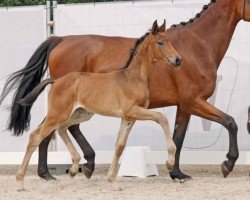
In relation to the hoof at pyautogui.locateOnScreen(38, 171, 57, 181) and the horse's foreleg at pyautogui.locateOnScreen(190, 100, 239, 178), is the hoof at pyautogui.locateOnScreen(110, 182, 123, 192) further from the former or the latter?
the hoof at pyautogui.locateOnScreen(38, 171, 57, 181)

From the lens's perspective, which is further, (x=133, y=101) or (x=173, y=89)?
(x=173, y=89)

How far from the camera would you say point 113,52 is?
1070cm

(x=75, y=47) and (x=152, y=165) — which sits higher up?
(x=75, y=47)

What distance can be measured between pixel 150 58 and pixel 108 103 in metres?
0.64

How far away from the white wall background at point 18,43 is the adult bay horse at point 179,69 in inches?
31.3

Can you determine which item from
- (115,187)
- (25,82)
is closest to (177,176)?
(115,187)

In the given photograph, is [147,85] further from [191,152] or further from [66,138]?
[191,152]

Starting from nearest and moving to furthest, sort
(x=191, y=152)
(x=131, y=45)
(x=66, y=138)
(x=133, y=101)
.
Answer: (x=133, y=101) → (x=66, y=138) → (x=131, y=45) → (x=191, y=152)

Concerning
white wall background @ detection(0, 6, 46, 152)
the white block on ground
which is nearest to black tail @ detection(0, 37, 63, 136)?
white wall background @ detection(0, 6, 46, 152)

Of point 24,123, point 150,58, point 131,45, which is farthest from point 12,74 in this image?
point 150,58

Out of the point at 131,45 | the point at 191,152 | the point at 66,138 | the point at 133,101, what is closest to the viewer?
the point at 133,101

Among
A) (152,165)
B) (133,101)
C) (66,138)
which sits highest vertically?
(133,101)

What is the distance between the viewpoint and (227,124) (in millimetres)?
9891

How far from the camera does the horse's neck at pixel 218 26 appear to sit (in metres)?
10.4
